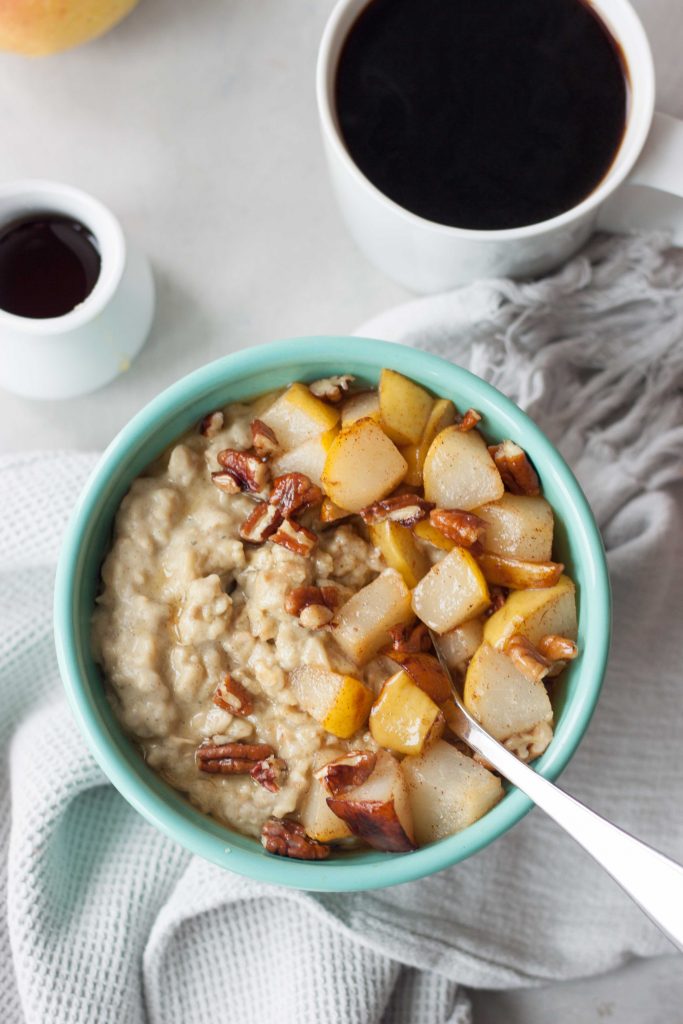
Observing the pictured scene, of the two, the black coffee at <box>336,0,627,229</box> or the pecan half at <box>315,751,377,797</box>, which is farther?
the black coffee at <box>336,0,627,229</box>

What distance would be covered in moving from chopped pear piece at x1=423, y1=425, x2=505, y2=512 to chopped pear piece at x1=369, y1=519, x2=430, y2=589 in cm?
6

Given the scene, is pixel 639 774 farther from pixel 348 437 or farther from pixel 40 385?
pixel 40 385

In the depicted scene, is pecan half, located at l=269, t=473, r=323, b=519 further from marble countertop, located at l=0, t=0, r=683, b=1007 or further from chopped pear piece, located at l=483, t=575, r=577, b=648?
marble countertop, located at l=0, t=0, r=683, b=1007

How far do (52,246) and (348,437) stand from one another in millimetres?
724

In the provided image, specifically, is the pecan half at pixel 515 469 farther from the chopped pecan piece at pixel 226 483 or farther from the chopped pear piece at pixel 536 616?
the chopped pecan piece at pixel 226 483

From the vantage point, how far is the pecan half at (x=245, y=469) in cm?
145

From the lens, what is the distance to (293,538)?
4.66ft

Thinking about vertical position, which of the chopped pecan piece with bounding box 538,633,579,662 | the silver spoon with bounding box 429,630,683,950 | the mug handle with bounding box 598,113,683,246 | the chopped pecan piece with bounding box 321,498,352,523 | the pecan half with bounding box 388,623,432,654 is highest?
the mug handle with bounding box 598,113,683,246

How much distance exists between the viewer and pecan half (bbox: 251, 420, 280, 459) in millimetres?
1480

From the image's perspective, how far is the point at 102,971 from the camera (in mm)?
1724

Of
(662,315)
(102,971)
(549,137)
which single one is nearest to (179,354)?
(549,137)

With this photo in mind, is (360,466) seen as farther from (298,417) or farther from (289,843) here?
(289,843)

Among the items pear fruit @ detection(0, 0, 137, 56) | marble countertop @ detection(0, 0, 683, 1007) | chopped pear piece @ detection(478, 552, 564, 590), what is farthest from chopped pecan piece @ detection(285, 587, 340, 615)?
pear fruit @ detection(0, 0, 137, 56)

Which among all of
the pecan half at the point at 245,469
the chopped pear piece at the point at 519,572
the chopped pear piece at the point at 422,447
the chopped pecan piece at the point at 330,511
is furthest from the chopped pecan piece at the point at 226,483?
the chopped pear piece at the point at 519,572
